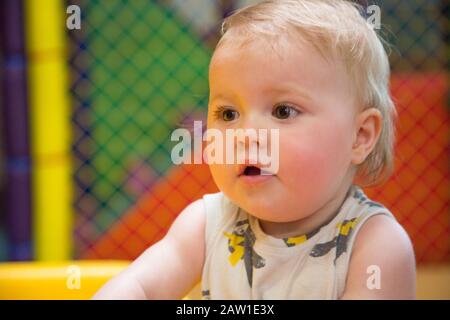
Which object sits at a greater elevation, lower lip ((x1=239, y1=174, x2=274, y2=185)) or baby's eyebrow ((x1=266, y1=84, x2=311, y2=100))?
baby's eyebrow ((x1=266, y1=84, x2=311, y2=100))

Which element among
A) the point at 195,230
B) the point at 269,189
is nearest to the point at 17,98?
the point at 195,230

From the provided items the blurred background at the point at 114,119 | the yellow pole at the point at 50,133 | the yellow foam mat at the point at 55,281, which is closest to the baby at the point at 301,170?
the yellow foam mat at the point at 55,281

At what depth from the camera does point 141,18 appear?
114cm

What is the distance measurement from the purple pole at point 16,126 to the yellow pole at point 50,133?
27 millimetres

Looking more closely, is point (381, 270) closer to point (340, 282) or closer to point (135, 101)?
point (340, 282)

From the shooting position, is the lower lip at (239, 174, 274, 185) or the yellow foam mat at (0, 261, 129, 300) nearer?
the lower lip at (239, 174, 274, 185)

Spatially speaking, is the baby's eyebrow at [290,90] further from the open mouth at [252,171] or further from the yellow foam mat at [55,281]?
the yellow foam mat at [55,281]

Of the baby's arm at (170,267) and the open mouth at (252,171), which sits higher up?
the open mouth at (252,171)

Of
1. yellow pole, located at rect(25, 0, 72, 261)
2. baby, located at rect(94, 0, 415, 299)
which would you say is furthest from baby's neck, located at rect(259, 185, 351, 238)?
yellow pole, located at rect(25, 0, 72, 261)

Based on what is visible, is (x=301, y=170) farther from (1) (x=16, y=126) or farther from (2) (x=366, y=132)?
(1) (x=16, y=126)

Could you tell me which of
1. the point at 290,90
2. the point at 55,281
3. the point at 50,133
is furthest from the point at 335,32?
the point at 50,133

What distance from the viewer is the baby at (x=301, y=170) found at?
0.53 meters

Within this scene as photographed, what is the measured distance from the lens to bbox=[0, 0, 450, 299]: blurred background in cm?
102

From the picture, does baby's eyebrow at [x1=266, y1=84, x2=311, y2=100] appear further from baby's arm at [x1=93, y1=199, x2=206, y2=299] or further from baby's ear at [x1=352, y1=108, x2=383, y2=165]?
baby's arm at [x1=93, y1=199, x2=206, y2=299]
